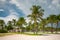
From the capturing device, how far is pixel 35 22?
3068mm

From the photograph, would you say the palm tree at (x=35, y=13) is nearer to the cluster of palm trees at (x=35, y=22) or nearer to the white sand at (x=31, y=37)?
the cluster of palm trees at (x=35, y=22)

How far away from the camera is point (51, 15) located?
3.10 meters

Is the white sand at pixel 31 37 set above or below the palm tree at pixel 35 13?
below

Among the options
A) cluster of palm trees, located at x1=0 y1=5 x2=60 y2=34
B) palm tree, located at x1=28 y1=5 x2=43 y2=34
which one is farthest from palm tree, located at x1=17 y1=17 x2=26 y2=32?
palm tree, located at x1=28 y1=5 x2=43 y2=34

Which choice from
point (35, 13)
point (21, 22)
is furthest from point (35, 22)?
point (21, 22)

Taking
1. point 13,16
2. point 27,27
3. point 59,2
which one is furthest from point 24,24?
point 59,2

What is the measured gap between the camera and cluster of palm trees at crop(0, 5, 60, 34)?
299 centimetres

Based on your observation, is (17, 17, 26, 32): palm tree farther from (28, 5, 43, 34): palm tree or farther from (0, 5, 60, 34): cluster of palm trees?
(28, 5, 43, 34): palm tree

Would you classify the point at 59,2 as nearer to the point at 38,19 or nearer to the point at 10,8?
the point at 38,19

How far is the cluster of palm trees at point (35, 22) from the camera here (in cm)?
299

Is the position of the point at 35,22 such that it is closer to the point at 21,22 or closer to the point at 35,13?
the point at 35,13

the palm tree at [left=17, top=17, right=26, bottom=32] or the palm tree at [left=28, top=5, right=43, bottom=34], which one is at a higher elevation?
the palm tree at [left=28, top=5, right=43, bottom=34]

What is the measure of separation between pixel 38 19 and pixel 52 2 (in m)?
0.53

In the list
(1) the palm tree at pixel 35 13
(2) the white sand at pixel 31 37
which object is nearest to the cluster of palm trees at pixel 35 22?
(1) the palm tree at pixel 35 13
